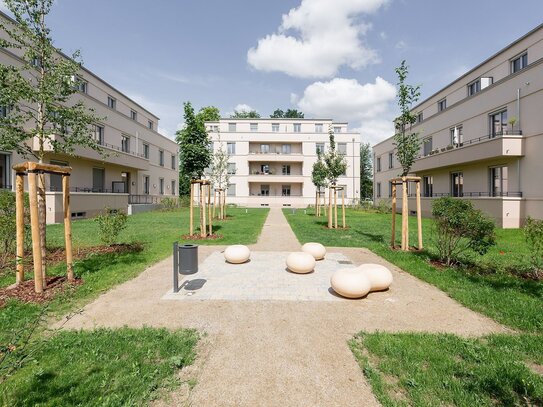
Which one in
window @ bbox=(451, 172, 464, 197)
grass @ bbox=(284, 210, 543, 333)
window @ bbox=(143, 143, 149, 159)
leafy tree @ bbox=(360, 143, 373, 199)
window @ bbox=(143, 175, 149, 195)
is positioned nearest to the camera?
grass @ bbox=(284, 210, 543, 333)

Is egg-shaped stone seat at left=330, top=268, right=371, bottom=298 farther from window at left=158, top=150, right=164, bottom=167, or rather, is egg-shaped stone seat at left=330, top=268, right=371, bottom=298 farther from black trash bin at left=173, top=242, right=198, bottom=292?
window at left=158, top=150, right=164, bottom=167

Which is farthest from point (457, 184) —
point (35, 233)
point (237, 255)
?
point (35, 233)

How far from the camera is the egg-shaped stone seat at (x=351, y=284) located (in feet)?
17.6

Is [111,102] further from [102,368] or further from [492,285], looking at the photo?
[492,285]

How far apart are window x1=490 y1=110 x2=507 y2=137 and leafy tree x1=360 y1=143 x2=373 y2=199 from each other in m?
53.2

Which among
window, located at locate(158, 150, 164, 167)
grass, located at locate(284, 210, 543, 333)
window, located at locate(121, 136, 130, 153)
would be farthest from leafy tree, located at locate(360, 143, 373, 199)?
grass, located at locate(284, 210, 543, 333)

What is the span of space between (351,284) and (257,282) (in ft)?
7.27

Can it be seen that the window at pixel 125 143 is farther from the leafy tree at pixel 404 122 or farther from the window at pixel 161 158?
the leafy tree at pixel 404 122

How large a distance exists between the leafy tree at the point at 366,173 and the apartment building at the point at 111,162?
166 feet

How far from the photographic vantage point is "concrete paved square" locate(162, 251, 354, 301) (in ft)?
18.2

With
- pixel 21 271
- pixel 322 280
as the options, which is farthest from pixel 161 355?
pixel 21 271

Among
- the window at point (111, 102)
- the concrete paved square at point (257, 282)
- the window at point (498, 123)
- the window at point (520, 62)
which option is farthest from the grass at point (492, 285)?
the window at point (111, 102)

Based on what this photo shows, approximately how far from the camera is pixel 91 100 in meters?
23.4

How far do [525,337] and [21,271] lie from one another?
934cm
